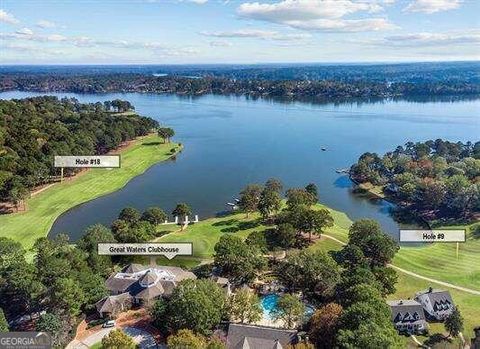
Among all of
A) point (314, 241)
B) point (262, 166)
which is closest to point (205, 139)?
point (262, 166)

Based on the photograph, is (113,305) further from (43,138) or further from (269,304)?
(43,138)

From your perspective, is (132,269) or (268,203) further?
(268,203)

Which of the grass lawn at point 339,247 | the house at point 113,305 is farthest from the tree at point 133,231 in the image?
the house at point 113,305

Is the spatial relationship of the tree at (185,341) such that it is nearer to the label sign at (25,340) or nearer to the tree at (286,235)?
the label sign at (25,340)

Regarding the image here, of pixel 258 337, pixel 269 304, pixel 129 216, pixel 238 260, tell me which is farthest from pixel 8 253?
pixel 258 337

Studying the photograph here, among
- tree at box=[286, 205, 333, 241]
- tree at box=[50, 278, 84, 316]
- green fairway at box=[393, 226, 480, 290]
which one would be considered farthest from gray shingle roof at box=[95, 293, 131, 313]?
green fairway at box=[393, 226, 480, 290]
